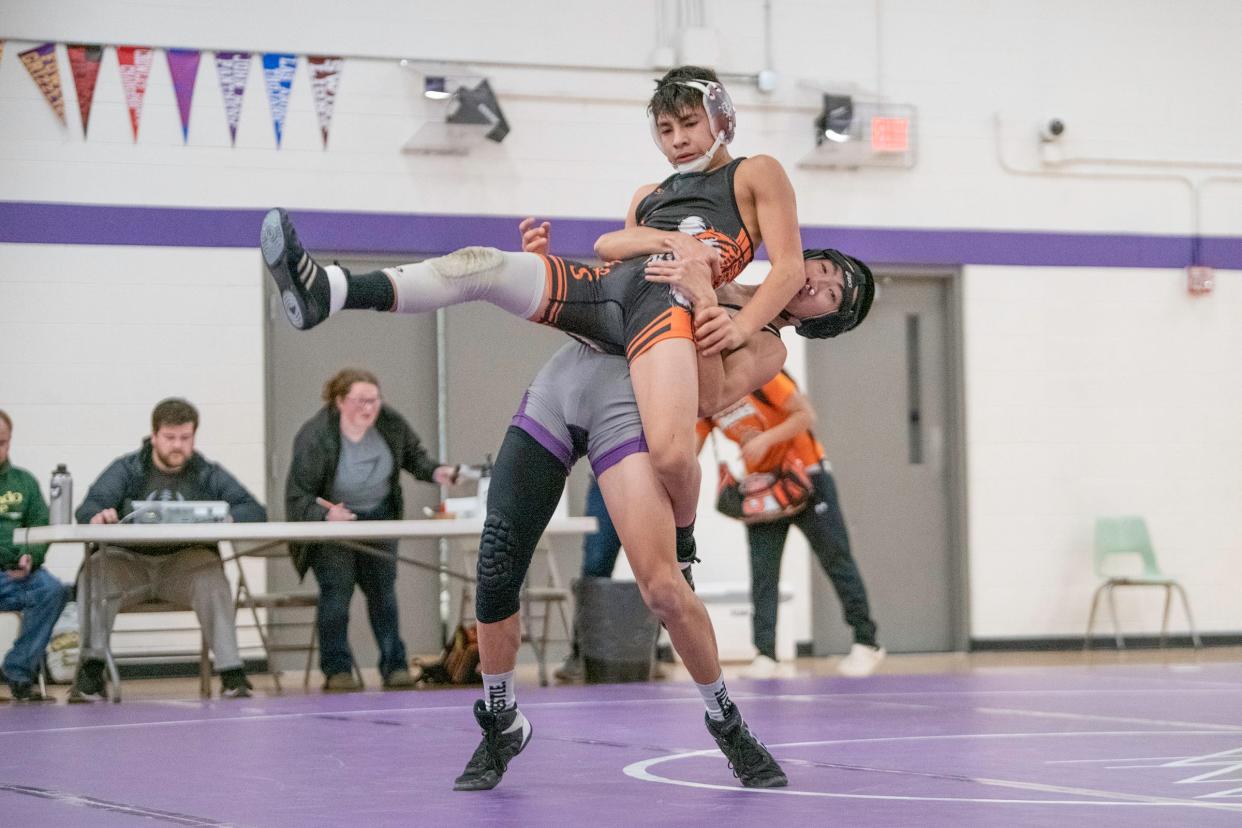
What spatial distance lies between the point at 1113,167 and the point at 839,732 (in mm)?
7142

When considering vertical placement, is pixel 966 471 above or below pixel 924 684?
above

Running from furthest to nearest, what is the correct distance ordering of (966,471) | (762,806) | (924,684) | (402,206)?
(966,471)
(402,206)
(924,684)
(762,806)

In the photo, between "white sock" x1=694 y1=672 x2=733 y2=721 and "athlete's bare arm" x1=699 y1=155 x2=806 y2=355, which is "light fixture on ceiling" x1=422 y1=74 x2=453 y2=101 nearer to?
"athlete's bare arm" x1=699 y1=155 x2=806 y2=355

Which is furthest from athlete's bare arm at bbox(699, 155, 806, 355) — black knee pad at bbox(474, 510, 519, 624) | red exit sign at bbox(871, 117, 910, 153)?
red exit sign at bbox(871, 117, 910, 153)

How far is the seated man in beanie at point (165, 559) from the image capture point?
710 cm

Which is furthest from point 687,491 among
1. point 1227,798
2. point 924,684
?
point 924,684

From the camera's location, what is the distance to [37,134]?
909cm

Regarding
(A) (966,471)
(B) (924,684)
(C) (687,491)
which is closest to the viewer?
(C) (687,491)

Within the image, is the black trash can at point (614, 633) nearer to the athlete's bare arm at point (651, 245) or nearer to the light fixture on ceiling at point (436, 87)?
the light fixture on ceiling at point (436, 87)

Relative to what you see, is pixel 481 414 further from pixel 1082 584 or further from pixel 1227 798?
pixel 1227 798

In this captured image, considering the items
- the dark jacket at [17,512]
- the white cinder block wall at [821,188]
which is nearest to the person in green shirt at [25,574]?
the dark jacket at [17,512]

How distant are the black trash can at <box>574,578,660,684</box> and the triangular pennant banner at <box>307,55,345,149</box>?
11.3 feet

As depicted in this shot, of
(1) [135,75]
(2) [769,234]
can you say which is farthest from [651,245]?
(1) [135,75]

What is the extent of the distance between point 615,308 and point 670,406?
0.94 feet
